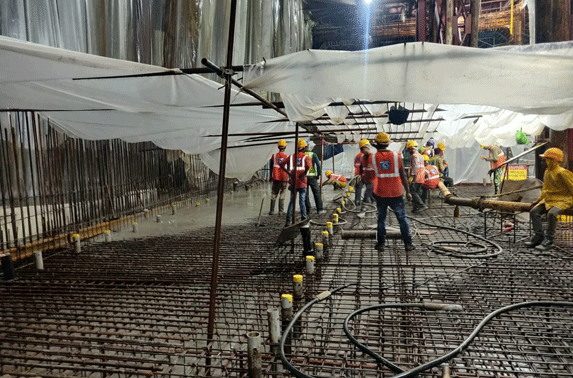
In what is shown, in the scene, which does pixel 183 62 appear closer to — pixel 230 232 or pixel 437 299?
pixel 230 232

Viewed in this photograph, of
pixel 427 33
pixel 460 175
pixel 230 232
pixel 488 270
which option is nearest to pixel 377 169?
pixel 488 270

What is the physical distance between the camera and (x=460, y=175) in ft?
71.5

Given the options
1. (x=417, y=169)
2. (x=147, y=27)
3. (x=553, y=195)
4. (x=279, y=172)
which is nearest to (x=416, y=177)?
(x=417, y=169)

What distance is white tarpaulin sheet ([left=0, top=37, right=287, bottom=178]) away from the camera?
11.8ft

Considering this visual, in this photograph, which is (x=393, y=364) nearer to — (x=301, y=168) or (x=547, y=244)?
(x=547, y=244)

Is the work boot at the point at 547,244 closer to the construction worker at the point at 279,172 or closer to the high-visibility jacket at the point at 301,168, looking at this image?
the high-visibility jacket at the point at 301,168

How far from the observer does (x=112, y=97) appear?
16.9ft

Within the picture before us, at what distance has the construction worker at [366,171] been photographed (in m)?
7.31

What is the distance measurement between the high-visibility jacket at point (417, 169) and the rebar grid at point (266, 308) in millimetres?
3933

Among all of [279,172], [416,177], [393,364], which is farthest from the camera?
[416,177]

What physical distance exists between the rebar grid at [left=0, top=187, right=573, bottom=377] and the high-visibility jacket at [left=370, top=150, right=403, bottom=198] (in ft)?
3.70

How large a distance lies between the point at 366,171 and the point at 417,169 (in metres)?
3.78

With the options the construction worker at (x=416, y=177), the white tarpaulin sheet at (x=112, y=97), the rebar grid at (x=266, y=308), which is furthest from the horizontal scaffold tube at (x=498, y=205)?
the white tarpaulin sheet at (x=112, y=97)

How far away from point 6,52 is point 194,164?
10974mm
